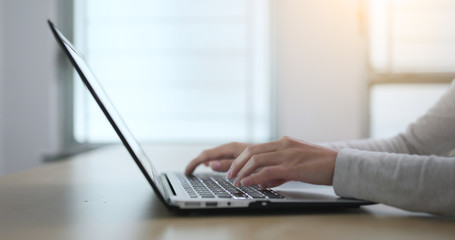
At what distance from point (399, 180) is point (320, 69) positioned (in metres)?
2.72

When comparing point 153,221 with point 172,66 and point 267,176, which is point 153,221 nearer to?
point 267,176

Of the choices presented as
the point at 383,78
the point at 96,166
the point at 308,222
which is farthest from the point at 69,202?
the point at 383,78

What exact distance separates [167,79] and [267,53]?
765 mm

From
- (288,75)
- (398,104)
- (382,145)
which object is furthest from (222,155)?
(398,104)

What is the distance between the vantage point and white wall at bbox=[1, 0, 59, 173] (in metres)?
3.26

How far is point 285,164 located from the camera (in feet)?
2.15

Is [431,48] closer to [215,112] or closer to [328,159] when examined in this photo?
[215,112]

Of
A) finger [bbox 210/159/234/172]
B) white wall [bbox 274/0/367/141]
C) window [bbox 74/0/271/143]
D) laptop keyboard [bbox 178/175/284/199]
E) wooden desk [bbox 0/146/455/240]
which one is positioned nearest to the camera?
wooden desk [bbox 0/146/455/240]

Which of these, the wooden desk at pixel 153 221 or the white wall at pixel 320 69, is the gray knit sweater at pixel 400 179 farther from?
the white wall at pixel 320 69

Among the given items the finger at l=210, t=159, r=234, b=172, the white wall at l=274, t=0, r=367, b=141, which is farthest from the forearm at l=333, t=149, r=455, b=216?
the white wall at l=274, t=0, r=367, b=141

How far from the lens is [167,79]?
11.0 ft

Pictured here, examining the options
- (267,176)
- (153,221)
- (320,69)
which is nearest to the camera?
(153,221)

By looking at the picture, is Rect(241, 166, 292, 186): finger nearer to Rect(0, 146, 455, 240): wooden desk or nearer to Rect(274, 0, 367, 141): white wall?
Rect(0, 146, 455, 240): wooden desk

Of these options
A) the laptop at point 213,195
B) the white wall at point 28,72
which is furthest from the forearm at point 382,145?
the white wall at point 28,72
